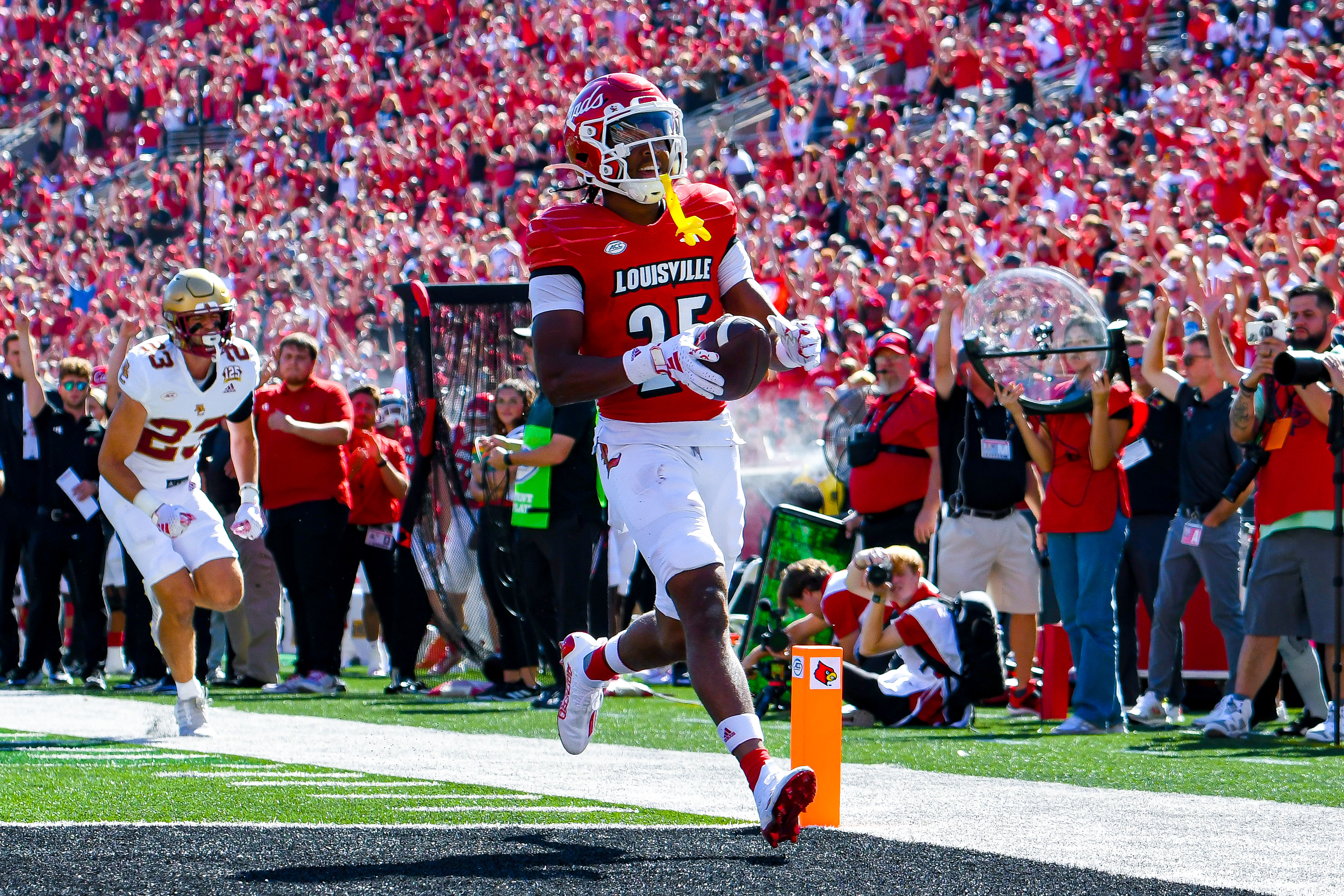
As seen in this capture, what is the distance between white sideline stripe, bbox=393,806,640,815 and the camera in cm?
495

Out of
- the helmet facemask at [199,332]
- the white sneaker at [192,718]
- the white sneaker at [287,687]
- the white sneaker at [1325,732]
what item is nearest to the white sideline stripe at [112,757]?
the white sneaker at [192,718]

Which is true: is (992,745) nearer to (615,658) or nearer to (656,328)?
(615,658)

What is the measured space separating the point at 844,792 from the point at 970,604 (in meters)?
2.99

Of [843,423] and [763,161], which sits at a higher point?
[763,161]

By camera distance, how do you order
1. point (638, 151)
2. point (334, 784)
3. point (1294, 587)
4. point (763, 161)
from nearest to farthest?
point (638, 151) → point (334, 784) → point (1294, 587) → point (763, 161)

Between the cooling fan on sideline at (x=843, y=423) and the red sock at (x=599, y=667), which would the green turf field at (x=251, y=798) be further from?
the cooling fan on sideline at (x=843, y=423)

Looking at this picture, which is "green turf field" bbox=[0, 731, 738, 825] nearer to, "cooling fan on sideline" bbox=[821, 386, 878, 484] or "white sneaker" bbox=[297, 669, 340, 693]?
"white sneaker" bbox=[297, 669, 340, 693]

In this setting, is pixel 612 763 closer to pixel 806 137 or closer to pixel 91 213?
pixel 806 137

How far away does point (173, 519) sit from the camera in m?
7.27

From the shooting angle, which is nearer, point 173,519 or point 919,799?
point 919,799

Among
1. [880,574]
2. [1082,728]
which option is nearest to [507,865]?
[880,574]

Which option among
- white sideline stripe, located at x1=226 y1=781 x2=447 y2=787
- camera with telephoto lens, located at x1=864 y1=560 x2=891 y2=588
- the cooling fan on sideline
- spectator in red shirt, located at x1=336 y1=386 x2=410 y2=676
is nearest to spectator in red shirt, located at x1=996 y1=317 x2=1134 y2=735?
camera with telephoto lens, located at x1=864 y1=560 x2=891 y2=588

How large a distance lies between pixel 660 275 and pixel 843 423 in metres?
5.79

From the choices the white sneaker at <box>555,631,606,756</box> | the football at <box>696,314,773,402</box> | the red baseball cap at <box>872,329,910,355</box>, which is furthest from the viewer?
the red baseball cap at <box>872,329,910,355</box>
